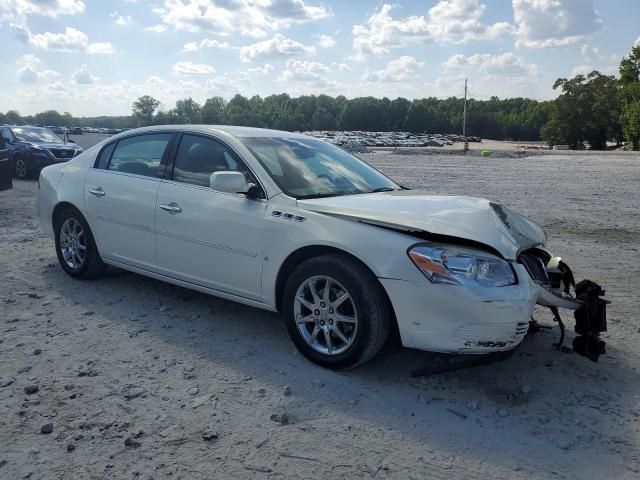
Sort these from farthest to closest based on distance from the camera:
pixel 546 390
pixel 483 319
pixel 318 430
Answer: pixel 546 390 < pixel 483 319 < pixel 318 430

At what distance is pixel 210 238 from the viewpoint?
4.61m

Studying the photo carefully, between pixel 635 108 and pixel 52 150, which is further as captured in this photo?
pixel 635 108

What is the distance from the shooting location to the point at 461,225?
385 centimetres

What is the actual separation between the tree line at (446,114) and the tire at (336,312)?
7057cm

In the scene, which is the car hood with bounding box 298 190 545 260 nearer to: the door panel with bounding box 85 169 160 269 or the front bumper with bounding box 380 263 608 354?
the front bumper with bounding box 380 263 608 354

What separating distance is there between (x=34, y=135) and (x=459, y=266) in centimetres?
1846

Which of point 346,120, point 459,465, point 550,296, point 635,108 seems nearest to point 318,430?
point 459,465

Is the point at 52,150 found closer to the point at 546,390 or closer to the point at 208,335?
the point at 208,335

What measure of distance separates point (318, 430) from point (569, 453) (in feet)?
4.34

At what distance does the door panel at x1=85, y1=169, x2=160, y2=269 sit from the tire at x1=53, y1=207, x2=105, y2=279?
0.19 metres

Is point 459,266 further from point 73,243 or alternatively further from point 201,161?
point 73,243

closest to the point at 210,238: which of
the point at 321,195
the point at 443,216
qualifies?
the point at 321,195

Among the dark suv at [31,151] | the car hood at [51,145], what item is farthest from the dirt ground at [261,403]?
the car hood at [51,145]

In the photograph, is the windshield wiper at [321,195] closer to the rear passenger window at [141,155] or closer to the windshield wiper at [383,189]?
the windshield wiper at [383,189]
